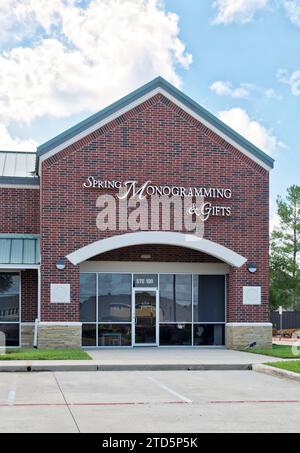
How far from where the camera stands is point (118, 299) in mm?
26484

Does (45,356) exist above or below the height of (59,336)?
below

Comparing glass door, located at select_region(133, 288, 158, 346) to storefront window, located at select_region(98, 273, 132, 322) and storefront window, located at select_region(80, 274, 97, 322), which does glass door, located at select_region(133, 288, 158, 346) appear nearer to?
storefront window, located at select_region(98, 273, 132, 322)

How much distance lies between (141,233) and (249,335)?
5.31m

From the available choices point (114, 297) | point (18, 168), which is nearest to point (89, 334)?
point (114, 297)

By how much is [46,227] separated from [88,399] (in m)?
11.8

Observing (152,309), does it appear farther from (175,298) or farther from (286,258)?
(286,258)

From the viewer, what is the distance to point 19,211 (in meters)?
26.8

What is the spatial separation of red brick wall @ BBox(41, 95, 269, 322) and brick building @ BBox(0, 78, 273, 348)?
36mm

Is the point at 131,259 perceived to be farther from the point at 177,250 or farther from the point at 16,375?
the point at 16,375

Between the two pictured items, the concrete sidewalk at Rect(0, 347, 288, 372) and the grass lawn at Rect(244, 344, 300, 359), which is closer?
the concrete sidewalk at Rect(0, 347, 288, 372)

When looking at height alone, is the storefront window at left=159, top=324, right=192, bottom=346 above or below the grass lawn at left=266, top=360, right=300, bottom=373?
above

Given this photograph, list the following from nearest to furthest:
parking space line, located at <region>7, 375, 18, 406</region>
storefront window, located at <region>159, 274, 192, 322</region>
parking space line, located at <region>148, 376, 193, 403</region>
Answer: parking space line, located at <region>7, 375, 18, 406</region> < parking space line, located at <region>148, 376, 193, 403</region> < storefront window, located at <region>159, 274, 192, 322</region>

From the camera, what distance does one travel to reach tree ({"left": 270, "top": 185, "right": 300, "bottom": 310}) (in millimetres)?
54291

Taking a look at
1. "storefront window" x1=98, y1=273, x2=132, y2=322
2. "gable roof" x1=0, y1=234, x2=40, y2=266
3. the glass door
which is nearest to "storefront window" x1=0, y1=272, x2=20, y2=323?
"gable roof" x1=0, y1=234, x2=40, y2=266
